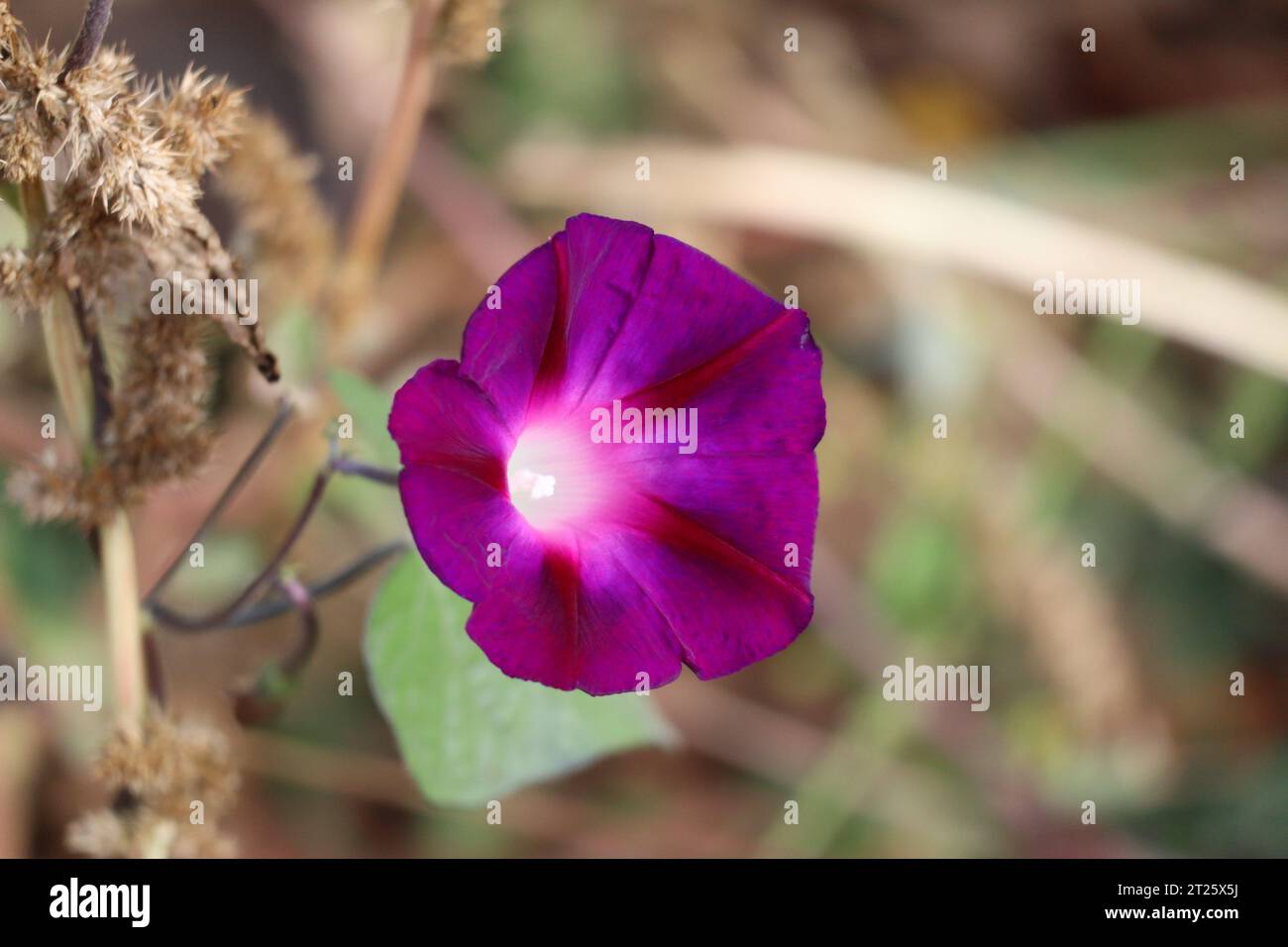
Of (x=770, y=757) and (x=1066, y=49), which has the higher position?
(x=1066, y=49)

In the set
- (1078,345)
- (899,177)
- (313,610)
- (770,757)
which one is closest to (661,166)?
(899,177)

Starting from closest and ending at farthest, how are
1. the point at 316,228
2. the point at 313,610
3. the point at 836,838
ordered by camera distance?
the point at 313,610 → the point at 316,228 → the point at 836,838

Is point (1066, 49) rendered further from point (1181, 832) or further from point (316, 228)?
point (316, 228)

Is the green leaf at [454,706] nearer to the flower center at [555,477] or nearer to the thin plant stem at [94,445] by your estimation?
the flower center at [555,477]

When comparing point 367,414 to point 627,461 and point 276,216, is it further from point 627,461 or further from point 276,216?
point 276,216

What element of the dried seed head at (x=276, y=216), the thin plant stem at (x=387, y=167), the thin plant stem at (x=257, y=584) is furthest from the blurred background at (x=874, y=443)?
the thin plant stem at (x=257, y=584)

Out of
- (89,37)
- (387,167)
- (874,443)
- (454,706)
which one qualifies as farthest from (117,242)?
(874,443)
